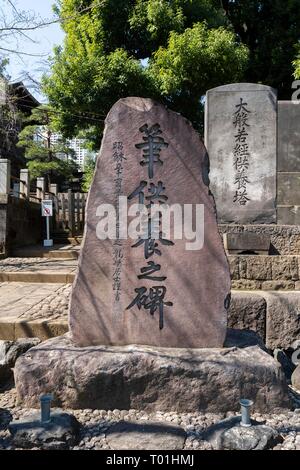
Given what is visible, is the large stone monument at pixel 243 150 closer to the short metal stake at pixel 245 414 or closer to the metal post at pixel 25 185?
the short metal stake at pixel 245 414

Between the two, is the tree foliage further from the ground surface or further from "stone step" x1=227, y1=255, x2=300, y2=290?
the ground surface

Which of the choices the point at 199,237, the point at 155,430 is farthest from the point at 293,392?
the point at 199,237

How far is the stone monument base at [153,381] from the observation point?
2.80 meters

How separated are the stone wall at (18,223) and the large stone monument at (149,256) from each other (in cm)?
639

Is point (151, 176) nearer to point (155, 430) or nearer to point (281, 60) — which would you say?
point (155, 430)

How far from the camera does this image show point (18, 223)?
10023 mm

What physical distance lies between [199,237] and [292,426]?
1558 millimetres

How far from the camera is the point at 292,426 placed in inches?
104

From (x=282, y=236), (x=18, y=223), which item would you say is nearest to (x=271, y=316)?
(x=282, y=236)

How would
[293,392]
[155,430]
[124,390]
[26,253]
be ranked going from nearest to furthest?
[155,430] < [124,390] < [293,392] < [26,253]

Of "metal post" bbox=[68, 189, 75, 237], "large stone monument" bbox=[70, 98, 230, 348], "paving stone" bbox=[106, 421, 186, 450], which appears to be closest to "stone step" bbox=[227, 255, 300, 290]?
"large stone monument" bbox=[70, 98, 230, 348]

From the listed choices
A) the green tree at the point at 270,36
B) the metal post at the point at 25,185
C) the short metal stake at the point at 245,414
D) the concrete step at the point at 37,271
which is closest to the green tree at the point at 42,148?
the metal post at the point at 25,185

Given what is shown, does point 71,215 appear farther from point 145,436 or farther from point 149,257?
point 145,436

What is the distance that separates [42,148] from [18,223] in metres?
9.57
